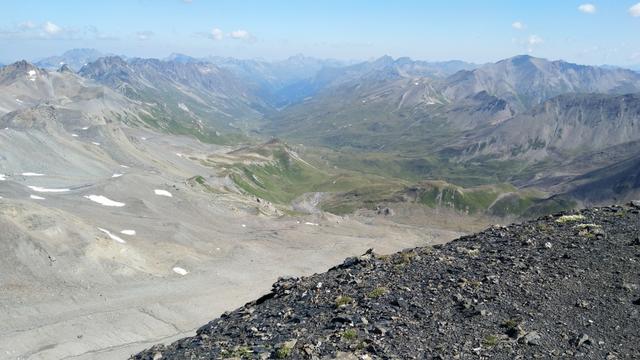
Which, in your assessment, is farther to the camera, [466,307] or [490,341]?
[466,307]

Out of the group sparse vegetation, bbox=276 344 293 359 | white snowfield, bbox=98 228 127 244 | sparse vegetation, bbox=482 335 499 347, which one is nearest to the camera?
sparse vegetation, bbox=482 335 499 347

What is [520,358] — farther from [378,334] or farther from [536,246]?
[536,246]

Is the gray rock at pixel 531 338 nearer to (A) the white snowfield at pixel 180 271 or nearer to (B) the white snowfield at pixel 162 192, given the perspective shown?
(A) the white snowfield at pixel 180 271

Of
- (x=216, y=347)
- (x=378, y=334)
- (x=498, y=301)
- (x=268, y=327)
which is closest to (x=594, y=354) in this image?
(x=498, y=301)

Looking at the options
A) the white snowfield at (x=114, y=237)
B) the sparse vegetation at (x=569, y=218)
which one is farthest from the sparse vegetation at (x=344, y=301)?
Answer: the white snowfield at (x=114, y=237)

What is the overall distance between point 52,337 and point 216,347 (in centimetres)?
3943

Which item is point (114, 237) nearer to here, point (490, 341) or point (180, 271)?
point (180, 271)

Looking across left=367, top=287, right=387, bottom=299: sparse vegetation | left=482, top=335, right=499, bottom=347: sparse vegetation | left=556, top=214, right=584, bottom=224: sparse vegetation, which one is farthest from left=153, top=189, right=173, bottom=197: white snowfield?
left=482, top=335, right=499, bottom=347: sparse vegetation

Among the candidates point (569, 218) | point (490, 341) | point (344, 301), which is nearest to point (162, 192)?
point (569, 218)

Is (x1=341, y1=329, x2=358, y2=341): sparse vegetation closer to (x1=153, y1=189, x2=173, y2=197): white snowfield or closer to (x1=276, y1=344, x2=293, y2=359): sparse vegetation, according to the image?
(x1=276, y1=344, x2=293, y2=359): sparse vegetation

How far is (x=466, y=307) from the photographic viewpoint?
24750mm

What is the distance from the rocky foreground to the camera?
21766mm

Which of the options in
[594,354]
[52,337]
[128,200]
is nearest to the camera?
[594,354]

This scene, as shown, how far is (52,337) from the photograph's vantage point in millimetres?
56188
